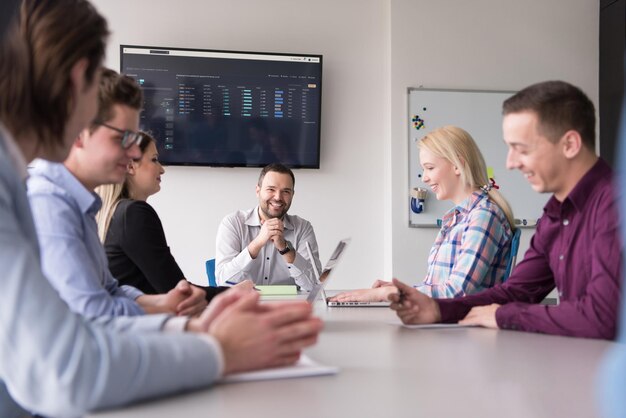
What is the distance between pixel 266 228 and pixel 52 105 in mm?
2507

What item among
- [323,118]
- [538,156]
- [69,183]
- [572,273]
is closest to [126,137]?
[69,183]

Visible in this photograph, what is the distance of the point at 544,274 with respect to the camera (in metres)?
1.95

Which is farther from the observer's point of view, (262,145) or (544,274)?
(262,145)

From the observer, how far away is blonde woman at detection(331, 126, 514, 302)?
2.31 meters

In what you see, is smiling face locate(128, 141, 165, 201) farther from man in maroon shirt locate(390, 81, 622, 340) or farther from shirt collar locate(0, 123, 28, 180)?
shirt collar locate(0, 123, 28, 180)

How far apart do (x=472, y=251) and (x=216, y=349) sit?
1.59 meters

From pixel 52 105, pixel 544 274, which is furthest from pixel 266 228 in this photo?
pixel 52 105

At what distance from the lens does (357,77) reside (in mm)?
5059

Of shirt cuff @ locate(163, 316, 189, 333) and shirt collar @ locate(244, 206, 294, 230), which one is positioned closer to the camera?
shirt cuff @ locate(163, 316, 189, 333)

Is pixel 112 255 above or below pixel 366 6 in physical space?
below

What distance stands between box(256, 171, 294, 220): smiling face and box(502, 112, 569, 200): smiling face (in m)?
2.18

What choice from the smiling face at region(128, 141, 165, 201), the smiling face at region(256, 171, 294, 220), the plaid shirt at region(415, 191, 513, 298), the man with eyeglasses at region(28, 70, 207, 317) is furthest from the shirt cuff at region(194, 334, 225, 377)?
the smiling face at region(256, 171, 294, 220)

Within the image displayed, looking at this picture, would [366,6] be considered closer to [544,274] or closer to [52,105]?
[544,274]

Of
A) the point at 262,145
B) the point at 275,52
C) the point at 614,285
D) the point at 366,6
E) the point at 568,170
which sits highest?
the point at 366,6
